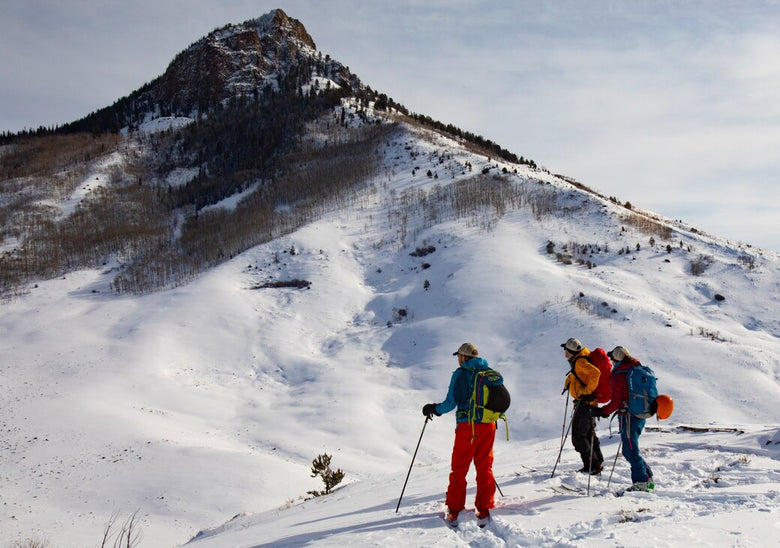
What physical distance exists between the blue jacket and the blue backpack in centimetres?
240

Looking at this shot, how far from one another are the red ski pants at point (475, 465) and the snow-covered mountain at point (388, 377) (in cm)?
36

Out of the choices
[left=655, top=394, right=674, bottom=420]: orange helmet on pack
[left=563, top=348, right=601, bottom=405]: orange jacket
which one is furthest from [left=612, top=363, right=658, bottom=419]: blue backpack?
[left=563, top=348, right=601, bottom=405]: orange jacket

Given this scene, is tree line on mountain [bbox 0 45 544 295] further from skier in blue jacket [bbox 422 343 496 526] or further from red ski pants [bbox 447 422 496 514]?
red ski pants [bbox 447 422 496 514]

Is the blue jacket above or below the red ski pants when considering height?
above

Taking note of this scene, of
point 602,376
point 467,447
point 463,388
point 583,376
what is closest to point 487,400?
point 463,388

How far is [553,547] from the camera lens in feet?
15.3

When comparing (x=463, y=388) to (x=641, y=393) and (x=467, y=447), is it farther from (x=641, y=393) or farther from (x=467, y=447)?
(x=641, y=393)

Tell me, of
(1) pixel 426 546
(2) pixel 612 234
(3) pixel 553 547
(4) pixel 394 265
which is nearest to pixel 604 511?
(3) pixel 553 547

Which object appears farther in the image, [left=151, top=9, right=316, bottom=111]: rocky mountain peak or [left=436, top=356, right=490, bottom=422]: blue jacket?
[left=151, top=9, right=316, bottom=111]: rocky mountain peak

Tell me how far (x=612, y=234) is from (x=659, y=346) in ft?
38.6

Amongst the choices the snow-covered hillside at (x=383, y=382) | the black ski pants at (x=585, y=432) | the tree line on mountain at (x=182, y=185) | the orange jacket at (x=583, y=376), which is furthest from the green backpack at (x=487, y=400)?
the tree line on mountain at (x=182, y=185)

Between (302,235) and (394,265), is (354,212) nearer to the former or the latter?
(302,235)

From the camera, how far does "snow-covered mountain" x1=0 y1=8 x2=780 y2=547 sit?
21.9 ft

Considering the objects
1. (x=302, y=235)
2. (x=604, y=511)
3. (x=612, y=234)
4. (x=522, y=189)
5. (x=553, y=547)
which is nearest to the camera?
(x=553, y=547)
